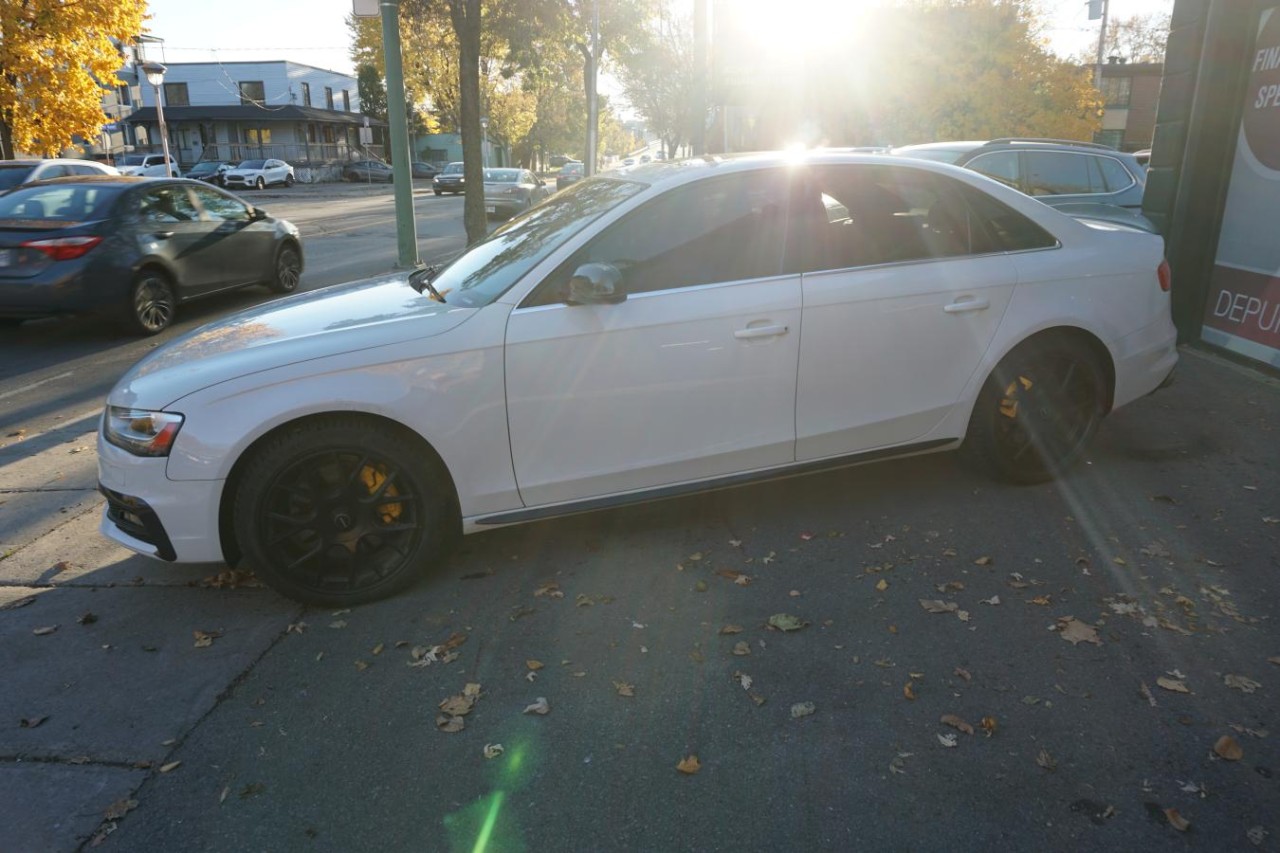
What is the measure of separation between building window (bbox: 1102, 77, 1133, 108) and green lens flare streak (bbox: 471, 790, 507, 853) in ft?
170

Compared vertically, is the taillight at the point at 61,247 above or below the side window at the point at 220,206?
below

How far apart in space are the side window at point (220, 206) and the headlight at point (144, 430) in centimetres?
751

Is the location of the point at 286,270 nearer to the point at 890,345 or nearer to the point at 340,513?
the point at 340,513

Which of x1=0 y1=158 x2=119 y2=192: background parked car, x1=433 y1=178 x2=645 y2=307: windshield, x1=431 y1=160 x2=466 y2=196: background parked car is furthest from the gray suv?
x1=431 y1=160 x2=466 y2=196: background parked car

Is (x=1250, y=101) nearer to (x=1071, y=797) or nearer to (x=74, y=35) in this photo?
(x=1071, y=797)

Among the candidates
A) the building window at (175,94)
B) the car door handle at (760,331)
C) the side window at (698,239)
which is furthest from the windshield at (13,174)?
the building window at (175,94)

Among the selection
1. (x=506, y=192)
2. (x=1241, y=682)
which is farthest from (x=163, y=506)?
(x=506, y=192)

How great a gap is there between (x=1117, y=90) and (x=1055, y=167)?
143 ft

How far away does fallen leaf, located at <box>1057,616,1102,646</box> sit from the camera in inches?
132

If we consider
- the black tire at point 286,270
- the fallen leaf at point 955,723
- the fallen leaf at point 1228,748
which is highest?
the black tire at point 286,270

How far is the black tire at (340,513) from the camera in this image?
3.55m

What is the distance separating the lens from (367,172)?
187ft

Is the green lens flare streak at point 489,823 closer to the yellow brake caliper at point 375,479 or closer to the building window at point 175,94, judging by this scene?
the yellow brake caliper at point 375,479

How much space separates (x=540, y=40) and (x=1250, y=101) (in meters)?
13.2
